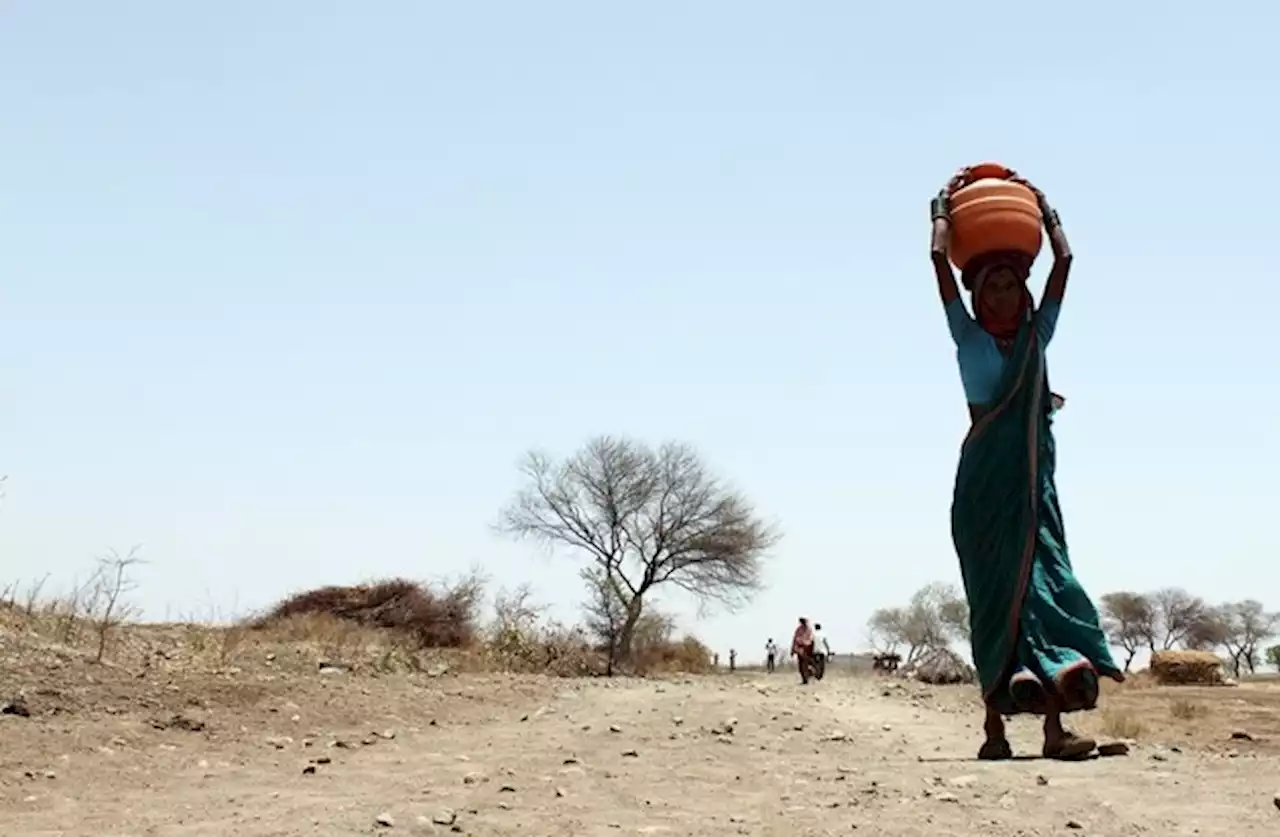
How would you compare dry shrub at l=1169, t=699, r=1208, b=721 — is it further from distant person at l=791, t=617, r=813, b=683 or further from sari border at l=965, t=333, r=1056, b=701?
sari border at l=965, t=333, r=1056, b=701

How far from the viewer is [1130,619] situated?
69.4 metres

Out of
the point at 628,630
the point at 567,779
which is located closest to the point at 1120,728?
the point at 567,779

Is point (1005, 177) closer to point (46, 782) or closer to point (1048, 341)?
point (1048, 341)

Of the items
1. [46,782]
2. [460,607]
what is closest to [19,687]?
[46,782]

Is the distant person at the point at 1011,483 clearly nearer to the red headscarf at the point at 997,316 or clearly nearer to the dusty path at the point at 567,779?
the red headscarf at the point at 997,316

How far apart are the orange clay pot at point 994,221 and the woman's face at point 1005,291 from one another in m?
0.12

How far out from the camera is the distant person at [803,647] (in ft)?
78.6

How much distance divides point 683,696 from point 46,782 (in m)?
8.61

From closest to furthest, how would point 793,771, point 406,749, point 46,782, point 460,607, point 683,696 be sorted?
point 46,782 → point 793,771 → point 406,749 → point 683,696 → point 460,607

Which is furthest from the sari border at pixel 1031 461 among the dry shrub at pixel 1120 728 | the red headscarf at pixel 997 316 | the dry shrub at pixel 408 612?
the dry shrub at pixel 408 612

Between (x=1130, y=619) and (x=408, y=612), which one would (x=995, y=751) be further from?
(x=1130, y=619)

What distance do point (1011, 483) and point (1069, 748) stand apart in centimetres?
129

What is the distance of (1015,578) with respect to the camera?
21.6ft

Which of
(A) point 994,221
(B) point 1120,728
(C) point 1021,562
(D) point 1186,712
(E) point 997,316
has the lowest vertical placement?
(B) point 1120,728
